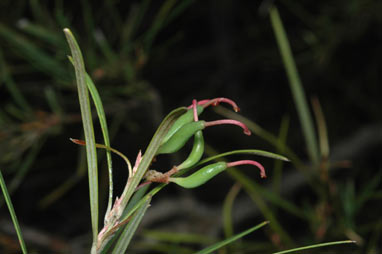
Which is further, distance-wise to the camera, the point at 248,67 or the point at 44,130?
the point at 248,67

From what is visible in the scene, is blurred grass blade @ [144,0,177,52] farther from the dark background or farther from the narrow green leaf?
the narrow green leaf

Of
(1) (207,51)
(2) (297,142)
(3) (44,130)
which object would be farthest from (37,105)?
(2) (297,142)

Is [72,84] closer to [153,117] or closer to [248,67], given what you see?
[153,117]

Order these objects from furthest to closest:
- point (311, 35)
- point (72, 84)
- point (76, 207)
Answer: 1. point (76, 207)
2. point (311, 35)
3. point (72, 84)

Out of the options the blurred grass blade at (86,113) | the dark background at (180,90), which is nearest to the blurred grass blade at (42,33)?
the dark background at (180,90)

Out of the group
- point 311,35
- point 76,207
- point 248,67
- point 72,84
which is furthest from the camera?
point 248,67

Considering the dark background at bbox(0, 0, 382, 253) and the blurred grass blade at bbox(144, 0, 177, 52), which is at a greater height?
the blurred grass blade at bbox(144, 0, 177, 52)

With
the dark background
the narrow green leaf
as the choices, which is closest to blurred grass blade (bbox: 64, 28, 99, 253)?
the narrow green leaf

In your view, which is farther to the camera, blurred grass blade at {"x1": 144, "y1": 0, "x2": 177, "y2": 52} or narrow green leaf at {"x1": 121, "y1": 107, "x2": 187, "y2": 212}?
blurred grass blade at {"x1": 144, "y1": 0, "x2": 177, "y2": 52}

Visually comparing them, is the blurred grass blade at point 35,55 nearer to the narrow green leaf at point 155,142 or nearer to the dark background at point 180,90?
the dark background at point 180,90
